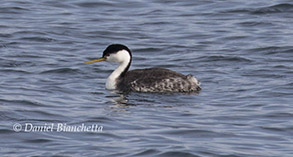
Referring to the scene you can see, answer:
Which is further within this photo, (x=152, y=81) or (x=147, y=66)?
(x=147, y=66)

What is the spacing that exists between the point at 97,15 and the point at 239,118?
1279 cm

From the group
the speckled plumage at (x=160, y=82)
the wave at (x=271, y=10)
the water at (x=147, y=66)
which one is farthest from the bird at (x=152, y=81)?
the wave at (x=271, y=10)

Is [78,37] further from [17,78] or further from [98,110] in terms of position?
[98,110]

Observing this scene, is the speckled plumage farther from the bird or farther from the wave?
the wave

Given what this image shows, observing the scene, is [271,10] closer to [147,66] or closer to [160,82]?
[147,66]

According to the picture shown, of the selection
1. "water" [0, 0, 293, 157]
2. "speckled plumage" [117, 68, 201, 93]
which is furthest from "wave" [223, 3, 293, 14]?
"speckled plumage" [117, 68, 201, 93]

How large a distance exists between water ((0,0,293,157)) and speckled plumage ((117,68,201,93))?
0.99 ft

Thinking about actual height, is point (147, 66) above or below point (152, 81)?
below

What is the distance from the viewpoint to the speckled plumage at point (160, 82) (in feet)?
51.3

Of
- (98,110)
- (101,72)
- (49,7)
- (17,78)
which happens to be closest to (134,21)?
(49,7)

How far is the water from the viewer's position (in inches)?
450

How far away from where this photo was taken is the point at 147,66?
18656 mm

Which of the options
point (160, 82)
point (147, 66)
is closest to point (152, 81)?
point (160, 82)

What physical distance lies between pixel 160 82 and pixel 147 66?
2.97 metres
